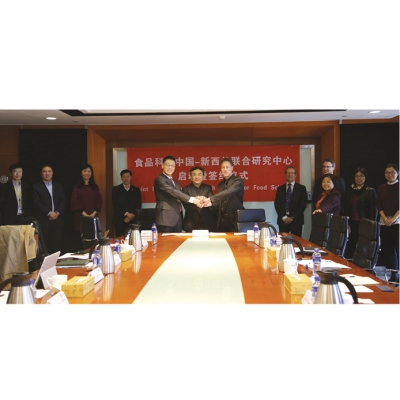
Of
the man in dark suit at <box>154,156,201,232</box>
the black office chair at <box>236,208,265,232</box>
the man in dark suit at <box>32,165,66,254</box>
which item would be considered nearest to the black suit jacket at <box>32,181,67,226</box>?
the man in dark suit at <box>32,165,66,254</box>

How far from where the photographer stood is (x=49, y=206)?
6.98 metres

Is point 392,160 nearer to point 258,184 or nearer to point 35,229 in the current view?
point 258,184

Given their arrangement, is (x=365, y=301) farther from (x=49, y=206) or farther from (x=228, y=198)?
(x=49, y=206)

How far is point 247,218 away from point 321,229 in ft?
3.80

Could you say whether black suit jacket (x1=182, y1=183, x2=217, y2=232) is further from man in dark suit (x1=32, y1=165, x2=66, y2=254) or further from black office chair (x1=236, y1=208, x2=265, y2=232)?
man in dark suit (x1=32, y1=165, x2=66, y2=254)

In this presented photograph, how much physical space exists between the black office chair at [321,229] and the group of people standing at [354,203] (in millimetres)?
1129

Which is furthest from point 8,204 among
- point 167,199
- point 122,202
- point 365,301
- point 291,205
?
point 365,301

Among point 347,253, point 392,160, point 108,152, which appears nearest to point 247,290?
point 347,253

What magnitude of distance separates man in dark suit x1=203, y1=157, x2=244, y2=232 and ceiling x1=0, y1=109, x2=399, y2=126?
44.4 inches

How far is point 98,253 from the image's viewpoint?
283 centimetres

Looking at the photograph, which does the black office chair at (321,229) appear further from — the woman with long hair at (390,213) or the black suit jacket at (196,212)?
the black suit jacket at (196,212)

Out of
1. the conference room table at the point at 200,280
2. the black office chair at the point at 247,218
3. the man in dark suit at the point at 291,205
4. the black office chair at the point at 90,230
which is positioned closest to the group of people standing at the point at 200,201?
the man in dark suit at the point at 291,205

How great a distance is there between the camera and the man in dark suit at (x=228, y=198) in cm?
605

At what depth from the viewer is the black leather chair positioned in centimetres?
335
